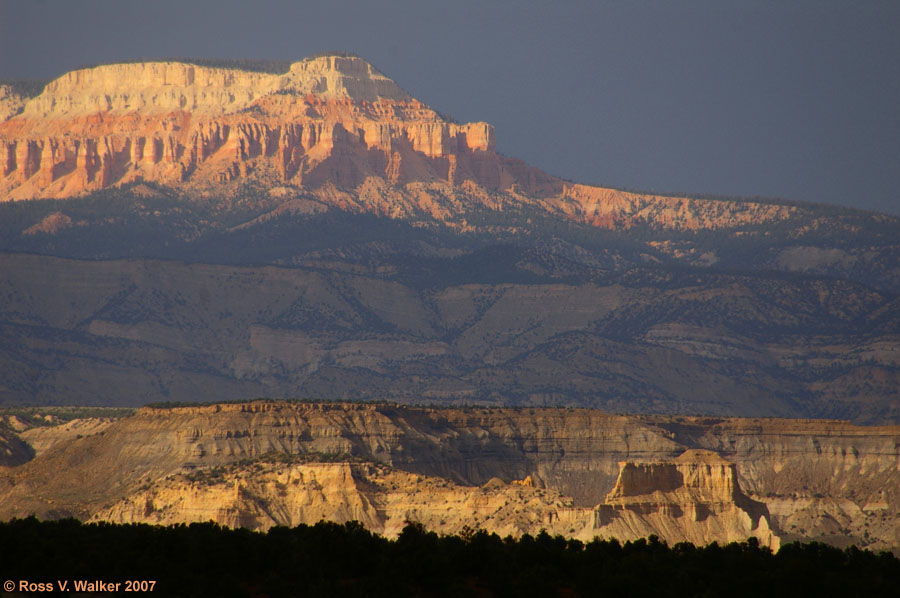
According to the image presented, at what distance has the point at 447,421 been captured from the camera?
17550 centimetres

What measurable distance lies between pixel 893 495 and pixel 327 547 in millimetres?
99175
